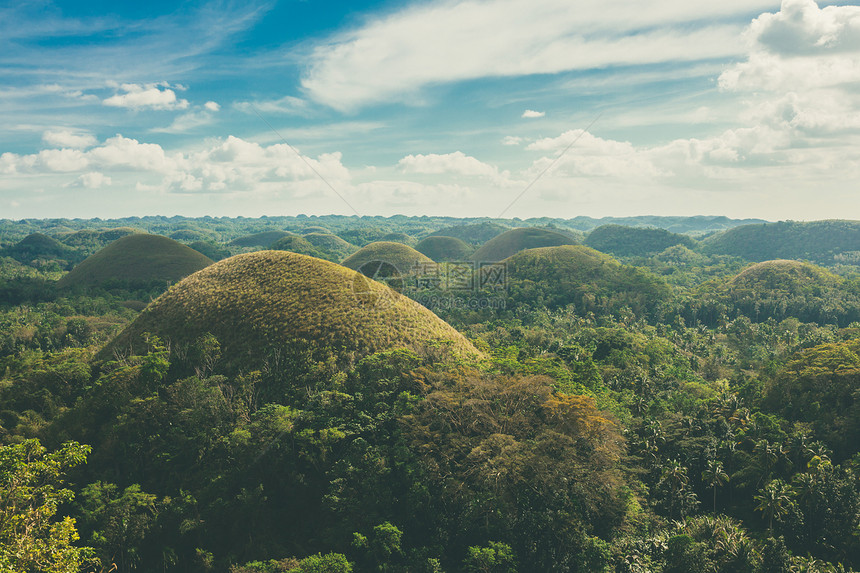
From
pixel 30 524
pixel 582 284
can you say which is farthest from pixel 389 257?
pixel 30 524

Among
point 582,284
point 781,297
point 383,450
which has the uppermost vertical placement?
point 582,284

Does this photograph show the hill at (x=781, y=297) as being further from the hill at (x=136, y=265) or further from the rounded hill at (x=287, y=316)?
the hill at (x=136, y=265)

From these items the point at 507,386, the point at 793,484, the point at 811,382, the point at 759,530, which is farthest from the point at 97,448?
the point at 811,382

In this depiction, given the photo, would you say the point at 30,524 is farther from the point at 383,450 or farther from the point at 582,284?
the point at 582,284

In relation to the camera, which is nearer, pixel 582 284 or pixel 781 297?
pixel 781 297

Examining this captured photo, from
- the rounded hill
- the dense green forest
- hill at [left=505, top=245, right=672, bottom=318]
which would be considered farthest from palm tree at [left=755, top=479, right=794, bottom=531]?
hill at [left=505, top=245, right=672, bottom=318]

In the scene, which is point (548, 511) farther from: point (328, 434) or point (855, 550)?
point (855, 550)
